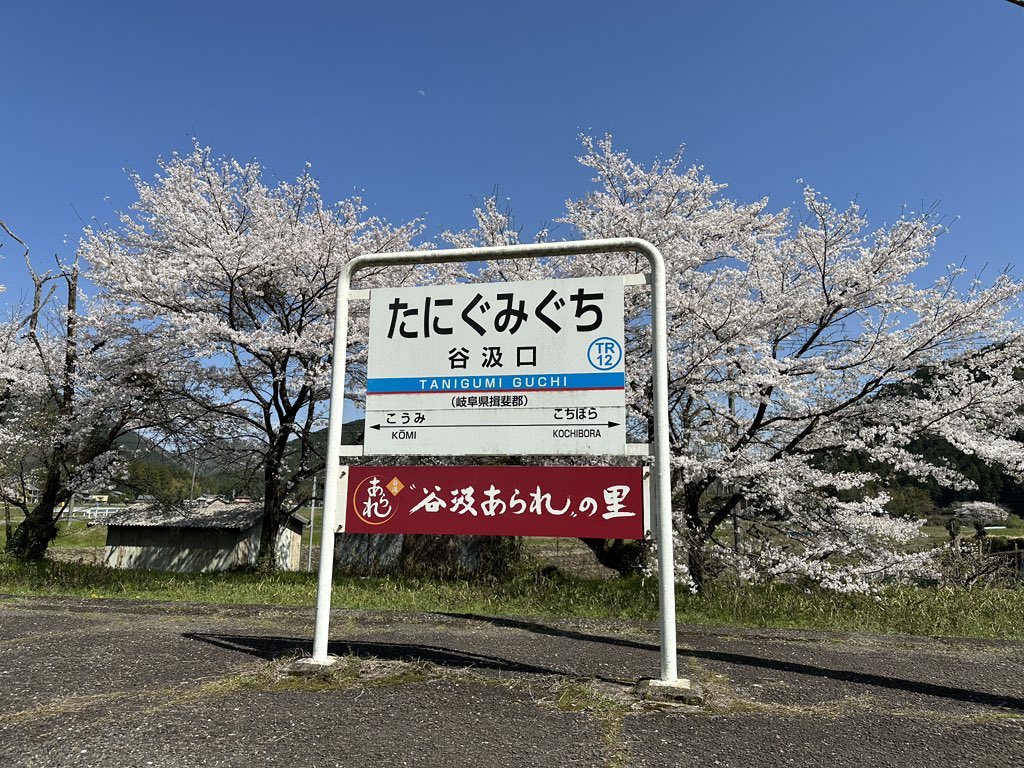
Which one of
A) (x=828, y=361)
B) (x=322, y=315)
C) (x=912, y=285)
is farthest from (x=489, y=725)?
(x=322, y=315)

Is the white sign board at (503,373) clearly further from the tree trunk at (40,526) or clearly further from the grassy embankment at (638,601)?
the tree trunk at (40,526)

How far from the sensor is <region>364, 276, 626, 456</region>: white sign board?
11.5 ft

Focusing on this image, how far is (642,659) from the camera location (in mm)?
3812

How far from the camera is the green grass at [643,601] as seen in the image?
5.53 metres

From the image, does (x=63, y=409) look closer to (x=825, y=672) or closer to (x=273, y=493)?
(x=273, y=493)

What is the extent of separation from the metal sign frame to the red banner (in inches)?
5.0

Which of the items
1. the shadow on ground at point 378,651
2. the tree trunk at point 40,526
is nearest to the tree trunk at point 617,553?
the shadow on ground at point 378,651

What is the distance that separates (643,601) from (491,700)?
4.64m

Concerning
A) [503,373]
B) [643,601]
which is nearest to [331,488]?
[503,373]

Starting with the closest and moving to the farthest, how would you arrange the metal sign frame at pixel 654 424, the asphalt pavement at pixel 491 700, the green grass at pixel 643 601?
the asphalt pavement at pixel 491 700
the metal sign frame at pixel 654 424
the green grass at pixel 643 601

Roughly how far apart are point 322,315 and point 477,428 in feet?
31.8

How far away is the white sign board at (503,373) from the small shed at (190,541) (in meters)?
18.5

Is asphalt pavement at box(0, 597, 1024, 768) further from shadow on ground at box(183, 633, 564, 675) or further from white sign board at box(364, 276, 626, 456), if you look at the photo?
white sign board at box(364, 276, 626, 456)

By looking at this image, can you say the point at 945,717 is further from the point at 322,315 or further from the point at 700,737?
the point at 322,315
